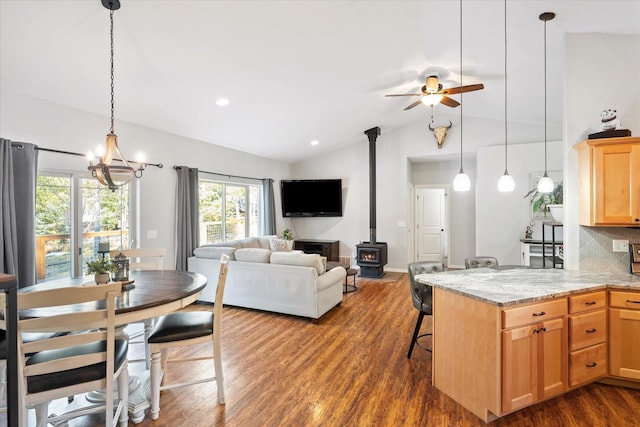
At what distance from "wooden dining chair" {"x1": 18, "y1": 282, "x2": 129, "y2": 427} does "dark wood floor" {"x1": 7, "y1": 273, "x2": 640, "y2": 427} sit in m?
0.60

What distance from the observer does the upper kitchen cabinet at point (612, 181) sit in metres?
2.73

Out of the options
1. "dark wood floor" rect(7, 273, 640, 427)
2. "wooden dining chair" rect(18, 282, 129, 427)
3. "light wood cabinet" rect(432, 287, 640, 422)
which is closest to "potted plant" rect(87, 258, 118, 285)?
"wooden dining chair" rect(18, 282, 129, 427)

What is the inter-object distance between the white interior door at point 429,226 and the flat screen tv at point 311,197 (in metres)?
2.07

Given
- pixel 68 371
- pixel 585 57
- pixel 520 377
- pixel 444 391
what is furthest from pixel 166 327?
pixel 585 57

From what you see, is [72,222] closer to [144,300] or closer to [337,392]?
[144,300]

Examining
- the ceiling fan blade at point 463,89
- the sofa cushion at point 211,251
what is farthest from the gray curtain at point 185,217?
the ceiling fan blade at point 463,89

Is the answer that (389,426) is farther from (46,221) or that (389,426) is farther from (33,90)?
(33,90)

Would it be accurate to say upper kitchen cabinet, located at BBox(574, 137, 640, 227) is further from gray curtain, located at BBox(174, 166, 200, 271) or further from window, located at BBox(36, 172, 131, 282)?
gray curtain, located at BBox(174, 166, 200, 271)

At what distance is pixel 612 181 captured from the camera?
2785 millimetres

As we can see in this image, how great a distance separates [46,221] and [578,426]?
17.3 feet

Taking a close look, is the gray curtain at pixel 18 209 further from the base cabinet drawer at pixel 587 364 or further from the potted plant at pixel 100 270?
the base cabinet drawer at pixel 587 364

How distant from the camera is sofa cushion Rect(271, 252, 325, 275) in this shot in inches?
162

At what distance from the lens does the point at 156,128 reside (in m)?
4.86

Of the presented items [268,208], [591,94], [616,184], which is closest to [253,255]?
[268,208]
